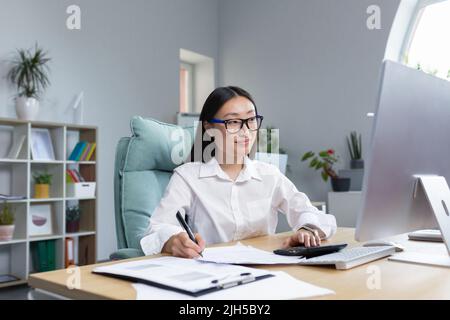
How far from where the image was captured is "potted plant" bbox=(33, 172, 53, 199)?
3.41m

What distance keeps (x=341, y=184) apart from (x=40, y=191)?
2.51m

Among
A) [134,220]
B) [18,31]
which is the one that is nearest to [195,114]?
[18,31]

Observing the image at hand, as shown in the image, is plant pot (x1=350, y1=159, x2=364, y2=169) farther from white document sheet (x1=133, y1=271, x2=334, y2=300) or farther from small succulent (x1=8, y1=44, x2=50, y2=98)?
white document sheet (x1=133, y1=271, x2=334, y2=300)

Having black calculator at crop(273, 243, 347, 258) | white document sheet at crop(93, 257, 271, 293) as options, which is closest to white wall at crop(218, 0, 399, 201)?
black calculator at crop(273, 243, 347, 258)

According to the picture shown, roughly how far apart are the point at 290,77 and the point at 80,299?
4.19 m

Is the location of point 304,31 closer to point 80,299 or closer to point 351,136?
point 351,136

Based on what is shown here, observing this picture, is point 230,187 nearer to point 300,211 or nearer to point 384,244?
point 300,211

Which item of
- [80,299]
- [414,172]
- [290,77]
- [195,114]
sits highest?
[290,77]

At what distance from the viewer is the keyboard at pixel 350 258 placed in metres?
0.89

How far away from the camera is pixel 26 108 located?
Result: 331 centimetres

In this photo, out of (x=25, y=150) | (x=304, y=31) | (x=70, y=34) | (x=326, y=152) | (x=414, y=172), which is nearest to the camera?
(x=414, y=172)

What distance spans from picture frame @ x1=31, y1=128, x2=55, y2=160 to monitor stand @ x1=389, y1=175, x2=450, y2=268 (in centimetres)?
299

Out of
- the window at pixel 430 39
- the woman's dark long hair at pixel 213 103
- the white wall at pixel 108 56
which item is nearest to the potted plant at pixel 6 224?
the white wall at pixel 108 56
